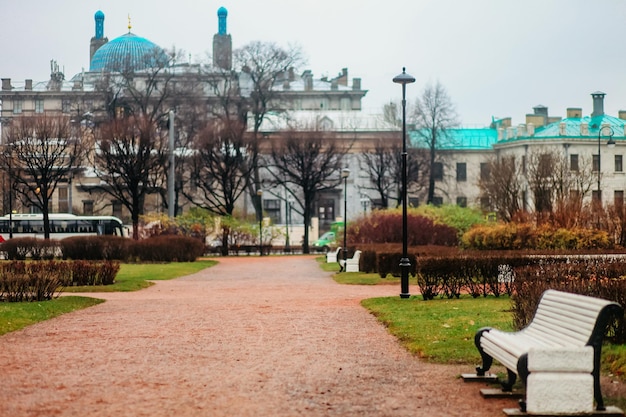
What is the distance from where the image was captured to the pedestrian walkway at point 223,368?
9898 mm

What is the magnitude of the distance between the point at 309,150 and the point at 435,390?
6626 cm

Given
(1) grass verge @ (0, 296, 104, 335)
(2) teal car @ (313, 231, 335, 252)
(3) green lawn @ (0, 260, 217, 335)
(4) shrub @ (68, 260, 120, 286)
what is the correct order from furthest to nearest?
(2) teal car @ (313, 231, 335, 252) < (4) shrub @ (68, 260, 120, 286) < (3) green lawn @ (0, 260, 217, 335) < (1) grass verge @ (0, 296, 104, 335)

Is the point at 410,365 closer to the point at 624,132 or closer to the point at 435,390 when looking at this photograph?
the point at 435,390

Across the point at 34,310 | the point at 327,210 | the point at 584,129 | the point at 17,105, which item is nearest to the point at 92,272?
the point at 34,310

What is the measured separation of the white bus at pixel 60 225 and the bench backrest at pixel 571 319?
65.4 m

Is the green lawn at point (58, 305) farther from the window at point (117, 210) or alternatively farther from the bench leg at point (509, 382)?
the window at point (117, 210)

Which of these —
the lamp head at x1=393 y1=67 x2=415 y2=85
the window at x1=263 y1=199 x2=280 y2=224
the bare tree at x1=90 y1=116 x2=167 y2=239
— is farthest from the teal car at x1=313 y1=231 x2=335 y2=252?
the lamp head at x1=393 y1=67 x2=415 y2=85

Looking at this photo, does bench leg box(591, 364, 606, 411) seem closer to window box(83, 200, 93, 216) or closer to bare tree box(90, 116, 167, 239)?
bare tree box(90, 116, 167, 239)

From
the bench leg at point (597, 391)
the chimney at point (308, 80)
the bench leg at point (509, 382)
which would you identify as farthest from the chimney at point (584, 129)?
the bench leg at point (597, 391)

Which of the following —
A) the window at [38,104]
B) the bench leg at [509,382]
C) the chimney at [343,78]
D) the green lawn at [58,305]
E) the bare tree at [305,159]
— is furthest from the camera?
the chimney at [343,78]

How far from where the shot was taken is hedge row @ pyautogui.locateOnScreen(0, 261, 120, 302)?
2358 cm

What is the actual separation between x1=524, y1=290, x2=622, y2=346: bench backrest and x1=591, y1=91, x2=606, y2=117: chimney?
87.1 m

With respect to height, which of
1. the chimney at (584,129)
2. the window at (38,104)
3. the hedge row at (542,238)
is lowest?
the hedge row at (542,238)

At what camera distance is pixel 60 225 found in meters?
74.9
